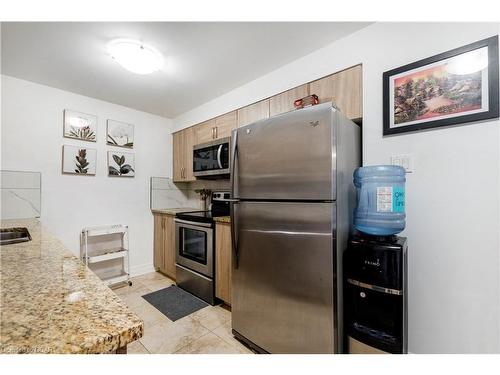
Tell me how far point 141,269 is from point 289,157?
2764 mm

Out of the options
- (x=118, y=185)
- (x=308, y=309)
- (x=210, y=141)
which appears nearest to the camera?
(x=308, y=309)

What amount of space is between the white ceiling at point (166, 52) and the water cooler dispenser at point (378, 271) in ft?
3.76

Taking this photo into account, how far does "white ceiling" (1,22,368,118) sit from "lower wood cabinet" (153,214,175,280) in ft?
5.23

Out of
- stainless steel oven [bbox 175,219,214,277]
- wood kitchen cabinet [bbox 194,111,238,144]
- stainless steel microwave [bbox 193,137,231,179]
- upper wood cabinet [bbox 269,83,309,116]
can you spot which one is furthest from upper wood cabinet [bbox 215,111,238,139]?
stainless steel oven [bbox 175,219,214,277]

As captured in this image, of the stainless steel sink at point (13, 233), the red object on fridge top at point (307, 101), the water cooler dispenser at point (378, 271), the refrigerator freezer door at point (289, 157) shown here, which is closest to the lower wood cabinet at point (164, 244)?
the stainless steel sink at point (13, 233)

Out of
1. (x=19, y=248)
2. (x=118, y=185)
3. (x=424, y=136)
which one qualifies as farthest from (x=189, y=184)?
(x=424, y=136)

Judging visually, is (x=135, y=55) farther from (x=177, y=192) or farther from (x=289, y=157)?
(x=177, y=192)

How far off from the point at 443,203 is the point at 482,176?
0.22 meters

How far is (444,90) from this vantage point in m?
1.29

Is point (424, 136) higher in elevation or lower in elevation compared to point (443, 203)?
higher

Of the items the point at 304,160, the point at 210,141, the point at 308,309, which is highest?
the point at 210,141

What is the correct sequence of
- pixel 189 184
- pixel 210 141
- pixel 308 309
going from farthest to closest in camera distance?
pixel 189 184 → pixel 210 141 → pixel 308 309
